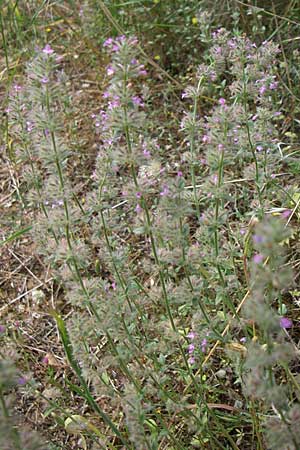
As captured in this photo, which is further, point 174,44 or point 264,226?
point 174,44

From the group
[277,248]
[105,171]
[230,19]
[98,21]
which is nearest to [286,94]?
[230,19]

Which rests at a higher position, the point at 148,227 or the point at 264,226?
the point at 264,226

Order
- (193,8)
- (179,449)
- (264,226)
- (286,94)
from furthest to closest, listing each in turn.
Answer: (193,8)
(286,94)
(179,449)
(264,226)

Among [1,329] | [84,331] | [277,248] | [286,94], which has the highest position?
[277,248]

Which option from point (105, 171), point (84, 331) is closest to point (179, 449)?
point (84, 331)

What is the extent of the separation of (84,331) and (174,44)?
2393 mm

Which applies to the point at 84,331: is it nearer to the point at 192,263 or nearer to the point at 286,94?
the point at 192,263

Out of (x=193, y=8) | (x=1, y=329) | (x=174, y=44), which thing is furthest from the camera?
(x=174, y=44)

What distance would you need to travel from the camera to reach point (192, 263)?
147 centimetres

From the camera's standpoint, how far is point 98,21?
348 centimetres

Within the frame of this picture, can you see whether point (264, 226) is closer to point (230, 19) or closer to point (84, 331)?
point (84, 331)

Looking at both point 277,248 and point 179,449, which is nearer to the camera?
point 277,248

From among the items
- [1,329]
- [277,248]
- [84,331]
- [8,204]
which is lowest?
[8,204]

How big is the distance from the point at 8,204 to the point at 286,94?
1469 millimetres
